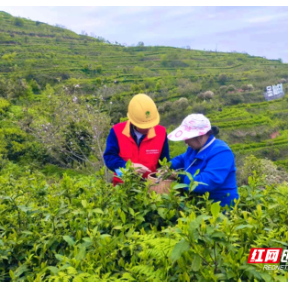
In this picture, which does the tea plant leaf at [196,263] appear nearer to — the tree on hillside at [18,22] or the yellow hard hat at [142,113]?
the yellow hard hat at [142,113]

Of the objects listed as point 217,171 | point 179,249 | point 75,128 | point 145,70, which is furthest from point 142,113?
point 145,70

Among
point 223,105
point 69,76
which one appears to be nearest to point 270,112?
point 223,105

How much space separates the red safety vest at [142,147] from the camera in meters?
2.69

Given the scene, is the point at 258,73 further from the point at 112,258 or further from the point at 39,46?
the point at 112,258

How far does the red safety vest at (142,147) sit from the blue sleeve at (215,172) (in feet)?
2.18

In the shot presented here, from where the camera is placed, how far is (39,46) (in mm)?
46094

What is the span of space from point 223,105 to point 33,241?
4015 centimetres

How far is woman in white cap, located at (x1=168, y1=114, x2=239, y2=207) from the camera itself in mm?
2048

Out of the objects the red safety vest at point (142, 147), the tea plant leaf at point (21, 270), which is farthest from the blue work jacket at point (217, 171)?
the tea plant leaf at point (21, 270)

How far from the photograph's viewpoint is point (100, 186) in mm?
2273

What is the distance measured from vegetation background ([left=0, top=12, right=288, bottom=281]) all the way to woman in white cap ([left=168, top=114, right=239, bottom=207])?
0.56 feet

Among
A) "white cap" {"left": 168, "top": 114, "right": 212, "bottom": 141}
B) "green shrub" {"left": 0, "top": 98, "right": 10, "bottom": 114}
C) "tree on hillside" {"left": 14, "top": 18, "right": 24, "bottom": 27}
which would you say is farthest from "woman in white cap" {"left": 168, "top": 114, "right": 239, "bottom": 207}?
"tree on hillside" {"left": 14, "top": 18, "right": 24, "bottom": 27}

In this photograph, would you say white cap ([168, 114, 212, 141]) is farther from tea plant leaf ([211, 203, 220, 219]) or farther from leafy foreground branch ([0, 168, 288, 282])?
tea plant leaf ([211, 203, 220, 219])

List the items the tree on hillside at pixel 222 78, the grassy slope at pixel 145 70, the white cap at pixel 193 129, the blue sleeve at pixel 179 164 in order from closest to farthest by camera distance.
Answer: the white cap at pixel 193 129, the blue sleeve at pixel 179 164, the grassy slope at pixel 145 70, the tree on hillside at pixel 222 78
